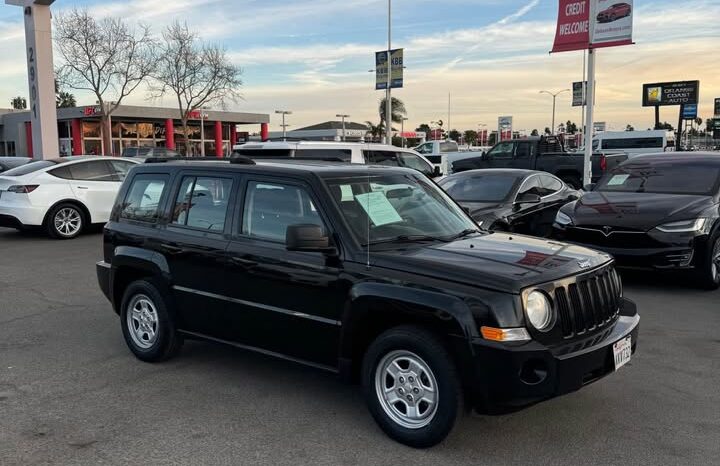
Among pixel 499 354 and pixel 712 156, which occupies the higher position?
pixel 712 156

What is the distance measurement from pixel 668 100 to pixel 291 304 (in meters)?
64.6

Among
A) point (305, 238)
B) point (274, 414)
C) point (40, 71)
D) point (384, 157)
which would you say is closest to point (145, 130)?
point (40, 71)

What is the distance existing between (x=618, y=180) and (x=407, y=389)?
271 inches

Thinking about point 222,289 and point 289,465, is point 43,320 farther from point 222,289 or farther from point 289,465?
point 289,465

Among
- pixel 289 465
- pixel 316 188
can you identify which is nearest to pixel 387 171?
pixel 316 188

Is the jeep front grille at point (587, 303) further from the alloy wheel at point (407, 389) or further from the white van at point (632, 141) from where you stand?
the white van at point (632, 141)

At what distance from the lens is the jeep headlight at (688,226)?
7.65 m

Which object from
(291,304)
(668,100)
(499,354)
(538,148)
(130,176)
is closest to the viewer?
(499,354)

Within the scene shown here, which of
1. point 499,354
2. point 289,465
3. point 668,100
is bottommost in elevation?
point 289,465

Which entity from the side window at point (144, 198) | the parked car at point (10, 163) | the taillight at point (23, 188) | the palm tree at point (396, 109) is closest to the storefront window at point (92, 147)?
the palm tree at point (396, 109)

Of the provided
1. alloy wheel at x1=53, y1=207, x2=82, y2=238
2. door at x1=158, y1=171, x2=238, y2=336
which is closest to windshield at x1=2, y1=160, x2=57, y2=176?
alloy wheel at x1=53, y1=207, x2=82, y2=238

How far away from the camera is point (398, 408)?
3.87 metres

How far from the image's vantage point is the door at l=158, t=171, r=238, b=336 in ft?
15.6

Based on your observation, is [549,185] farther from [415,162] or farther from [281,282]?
[281,282]
